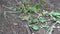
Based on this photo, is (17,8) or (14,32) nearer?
(14,32)

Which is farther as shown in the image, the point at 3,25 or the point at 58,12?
the point at 58,12

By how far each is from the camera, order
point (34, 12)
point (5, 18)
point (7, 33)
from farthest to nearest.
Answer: point (34, 12), point (5, 18), point (7, 33)

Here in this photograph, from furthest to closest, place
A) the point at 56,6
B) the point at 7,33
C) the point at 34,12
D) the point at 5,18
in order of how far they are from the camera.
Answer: the point at 56,6, the point at 34,12, the point at 5,18, the point at 7,33

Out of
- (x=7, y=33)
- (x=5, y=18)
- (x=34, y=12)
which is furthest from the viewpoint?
(x=34, y=12)

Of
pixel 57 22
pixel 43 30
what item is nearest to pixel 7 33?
pixel 43 30

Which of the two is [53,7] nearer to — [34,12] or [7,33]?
[34,12]

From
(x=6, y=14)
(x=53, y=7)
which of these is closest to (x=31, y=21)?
(x=6, y=14)

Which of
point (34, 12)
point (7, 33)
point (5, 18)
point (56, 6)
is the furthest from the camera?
point (56, 6)

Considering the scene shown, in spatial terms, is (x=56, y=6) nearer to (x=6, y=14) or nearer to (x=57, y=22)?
(x=57, y=22)

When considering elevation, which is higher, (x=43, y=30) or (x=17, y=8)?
(x=17, y=8)
